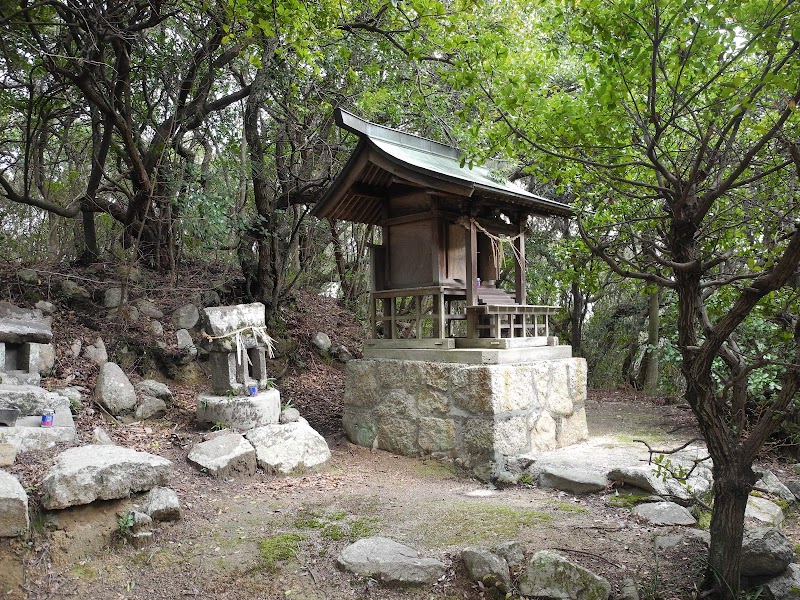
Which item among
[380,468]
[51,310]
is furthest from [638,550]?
[51,310]

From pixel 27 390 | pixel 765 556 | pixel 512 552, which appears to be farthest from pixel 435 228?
pixel 27 390

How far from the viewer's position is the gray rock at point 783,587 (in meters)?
2.95

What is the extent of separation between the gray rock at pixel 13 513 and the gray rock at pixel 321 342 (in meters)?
6.43

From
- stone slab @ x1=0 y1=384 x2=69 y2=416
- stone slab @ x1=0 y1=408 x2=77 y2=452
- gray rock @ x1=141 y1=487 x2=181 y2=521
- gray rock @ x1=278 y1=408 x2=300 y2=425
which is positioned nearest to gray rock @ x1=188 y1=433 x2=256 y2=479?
gray rock @ x1=278 y1=408 x2=300 y2=425

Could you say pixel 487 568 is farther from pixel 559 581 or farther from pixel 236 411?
pixel 236 411

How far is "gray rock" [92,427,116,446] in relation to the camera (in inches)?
196

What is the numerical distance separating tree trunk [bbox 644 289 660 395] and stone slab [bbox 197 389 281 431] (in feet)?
24.3

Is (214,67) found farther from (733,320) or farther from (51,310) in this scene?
(733,320)

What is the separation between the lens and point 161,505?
3971 millimetres

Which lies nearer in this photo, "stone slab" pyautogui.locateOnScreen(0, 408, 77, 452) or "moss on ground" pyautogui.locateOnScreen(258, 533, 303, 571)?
"moss on ground" pyautogui.locateOnScreen(258, 533, 303, 571)

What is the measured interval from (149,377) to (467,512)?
4955 mm

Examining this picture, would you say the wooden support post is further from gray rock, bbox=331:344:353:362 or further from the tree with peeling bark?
gray rock, bbox=331:344:353:362

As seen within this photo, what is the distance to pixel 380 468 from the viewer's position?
585 cm

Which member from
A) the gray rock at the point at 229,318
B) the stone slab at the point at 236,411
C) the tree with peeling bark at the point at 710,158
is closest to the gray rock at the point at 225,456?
the stone slab at the point at 236,411
